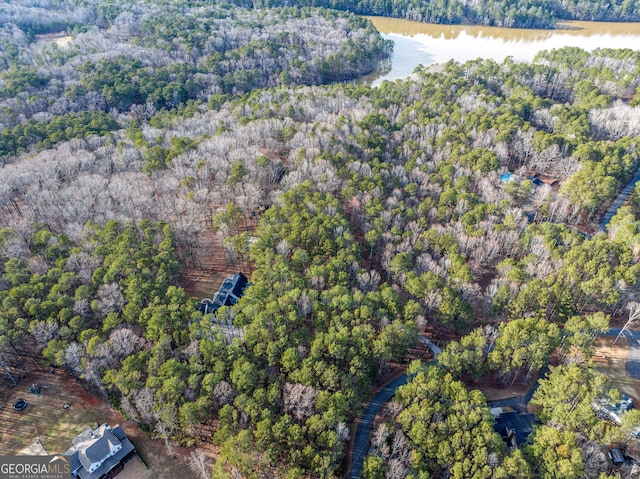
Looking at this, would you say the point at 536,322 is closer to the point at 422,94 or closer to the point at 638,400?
the point at 638,400

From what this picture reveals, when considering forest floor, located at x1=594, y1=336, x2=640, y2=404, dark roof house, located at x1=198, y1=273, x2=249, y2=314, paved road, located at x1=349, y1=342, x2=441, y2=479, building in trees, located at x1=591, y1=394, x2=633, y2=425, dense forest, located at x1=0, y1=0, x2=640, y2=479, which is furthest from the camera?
dark roof house, located at x1=198, y1=273, x2=249, y2=314

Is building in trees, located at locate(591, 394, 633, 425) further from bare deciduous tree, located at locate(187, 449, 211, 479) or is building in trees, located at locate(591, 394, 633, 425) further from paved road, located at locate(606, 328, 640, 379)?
bare deciduous tree, located at locate(187, 449, 211, 479)

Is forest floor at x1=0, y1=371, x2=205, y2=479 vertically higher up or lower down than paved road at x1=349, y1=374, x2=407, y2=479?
higher up

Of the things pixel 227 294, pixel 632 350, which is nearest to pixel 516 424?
pixel 632 350

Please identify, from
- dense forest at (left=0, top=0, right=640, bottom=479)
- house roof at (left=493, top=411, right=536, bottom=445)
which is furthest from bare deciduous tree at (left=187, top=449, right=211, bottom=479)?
house roof at (left=493, top=411, right=536, bottom=445)

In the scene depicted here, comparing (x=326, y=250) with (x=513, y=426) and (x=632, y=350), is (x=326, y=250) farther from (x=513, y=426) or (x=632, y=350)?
(x=632, y=350)

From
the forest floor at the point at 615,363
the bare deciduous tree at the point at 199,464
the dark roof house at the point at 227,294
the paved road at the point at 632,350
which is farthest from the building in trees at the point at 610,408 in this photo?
the dark roof house at the point at 227,294

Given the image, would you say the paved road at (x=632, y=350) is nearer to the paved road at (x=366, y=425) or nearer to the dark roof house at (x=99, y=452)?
the paved road at (x=366, y=425)
